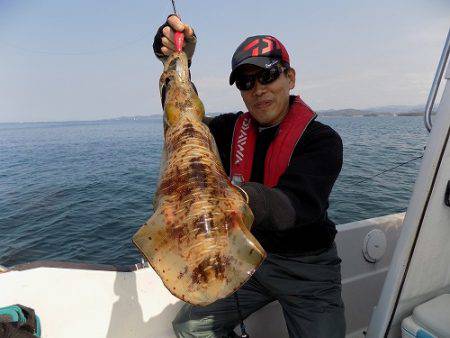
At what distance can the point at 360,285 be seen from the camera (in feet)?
14.5

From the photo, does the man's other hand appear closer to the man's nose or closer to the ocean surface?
the man's nose

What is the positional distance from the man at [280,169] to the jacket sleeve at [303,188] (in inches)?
0.5

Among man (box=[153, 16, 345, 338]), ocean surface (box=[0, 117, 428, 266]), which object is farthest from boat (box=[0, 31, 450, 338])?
ocean surface (box=[0, 117, 428, 266])

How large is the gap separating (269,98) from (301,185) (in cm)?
109

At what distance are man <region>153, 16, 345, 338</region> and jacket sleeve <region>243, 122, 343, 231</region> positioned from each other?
0.01 m

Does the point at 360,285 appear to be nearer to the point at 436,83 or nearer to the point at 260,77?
the point at 436,83

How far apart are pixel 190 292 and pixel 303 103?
2405mm

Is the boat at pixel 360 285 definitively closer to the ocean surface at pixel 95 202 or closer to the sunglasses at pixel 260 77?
the sunglasses at pixel 260 77

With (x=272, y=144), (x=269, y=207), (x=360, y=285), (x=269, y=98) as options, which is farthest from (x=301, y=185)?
(x=360, y=285)

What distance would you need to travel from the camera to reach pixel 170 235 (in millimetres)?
1439

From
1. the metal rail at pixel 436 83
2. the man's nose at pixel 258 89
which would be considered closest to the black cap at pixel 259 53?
the man's nose at pixel 258 89

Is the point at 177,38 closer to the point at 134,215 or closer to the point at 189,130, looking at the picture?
the point at 189,130

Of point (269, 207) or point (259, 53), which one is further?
point (259, 53)

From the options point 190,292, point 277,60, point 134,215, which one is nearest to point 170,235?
point 190,292
